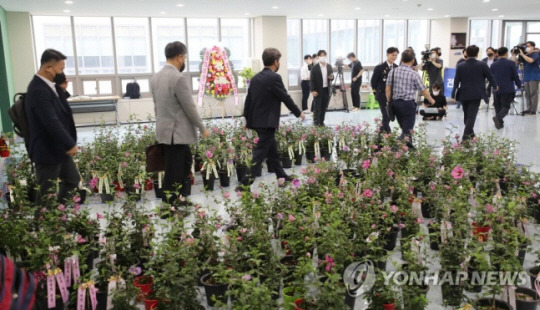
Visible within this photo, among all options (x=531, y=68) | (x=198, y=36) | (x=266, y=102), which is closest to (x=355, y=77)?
(x=531, y=68)

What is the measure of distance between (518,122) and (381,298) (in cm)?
930

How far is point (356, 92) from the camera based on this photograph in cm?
1423

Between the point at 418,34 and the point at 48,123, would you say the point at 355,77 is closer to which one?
the point at 418,34

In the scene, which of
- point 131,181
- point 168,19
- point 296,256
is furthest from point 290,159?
point 168,19

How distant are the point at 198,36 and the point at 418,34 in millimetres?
8093

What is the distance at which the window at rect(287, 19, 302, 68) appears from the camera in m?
15.9

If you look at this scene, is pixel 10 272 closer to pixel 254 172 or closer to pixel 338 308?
pixel 338 308

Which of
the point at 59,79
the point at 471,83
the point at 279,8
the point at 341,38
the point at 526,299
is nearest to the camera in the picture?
the point at 526,299

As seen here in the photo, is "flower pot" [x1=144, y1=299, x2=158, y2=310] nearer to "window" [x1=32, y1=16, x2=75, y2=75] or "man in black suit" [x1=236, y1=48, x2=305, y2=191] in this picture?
"man in black suit" [x1=236, y1=48, x2=305, y2=191]

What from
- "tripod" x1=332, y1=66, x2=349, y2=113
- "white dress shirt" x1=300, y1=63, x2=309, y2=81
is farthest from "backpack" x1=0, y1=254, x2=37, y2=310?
"tripod" x1=332, y1=66, x2=349, y2=113

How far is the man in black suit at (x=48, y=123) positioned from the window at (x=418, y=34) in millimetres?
15728

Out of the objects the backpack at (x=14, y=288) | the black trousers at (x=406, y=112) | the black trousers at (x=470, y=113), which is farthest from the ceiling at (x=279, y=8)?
the backpack at (x=14, y=288)

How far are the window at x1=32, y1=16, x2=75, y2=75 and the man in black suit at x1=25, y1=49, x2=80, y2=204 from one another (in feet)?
34.6

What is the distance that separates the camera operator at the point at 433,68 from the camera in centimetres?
1230
